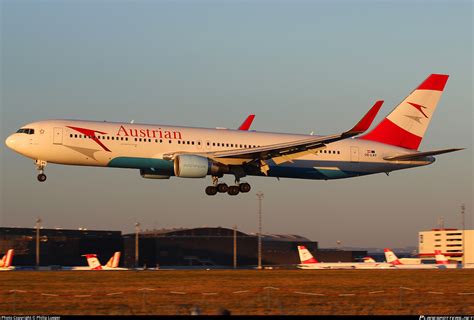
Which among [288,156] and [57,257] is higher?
[288,156]

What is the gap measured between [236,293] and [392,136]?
97.1ft

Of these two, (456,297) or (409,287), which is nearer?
(456,297)

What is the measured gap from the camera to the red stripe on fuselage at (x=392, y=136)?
6006 centimetres

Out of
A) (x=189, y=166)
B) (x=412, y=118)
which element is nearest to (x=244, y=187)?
(x=189, y=166)

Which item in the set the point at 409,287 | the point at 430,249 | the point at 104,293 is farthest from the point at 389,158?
the point at 430,249

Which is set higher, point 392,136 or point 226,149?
point 392,136

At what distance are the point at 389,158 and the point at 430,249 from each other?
82.2 m

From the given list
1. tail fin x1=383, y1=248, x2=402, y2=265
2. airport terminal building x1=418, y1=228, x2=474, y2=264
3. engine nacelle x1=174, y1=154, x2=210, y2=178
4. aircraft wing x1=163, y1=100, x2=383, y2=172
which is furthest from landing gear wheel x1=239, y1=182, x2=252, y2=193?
airport terminal building x1=418, y1=228, x2=474, y2=264

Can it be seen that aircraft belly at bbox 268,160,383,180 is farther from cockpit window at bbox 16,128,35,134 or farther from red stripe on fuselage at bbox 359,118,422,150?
cockpit window at bbox 16,128,35,134

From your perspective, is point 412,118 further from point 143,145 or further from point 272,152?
point 143,145

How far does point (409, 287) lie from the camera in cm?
3806

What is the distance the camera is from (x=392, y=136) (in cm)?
6025

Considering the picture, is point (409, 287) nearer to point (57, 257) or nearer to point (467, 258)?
point (57, 257)

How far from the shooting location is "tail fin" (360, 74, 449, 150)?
60.2 metres
